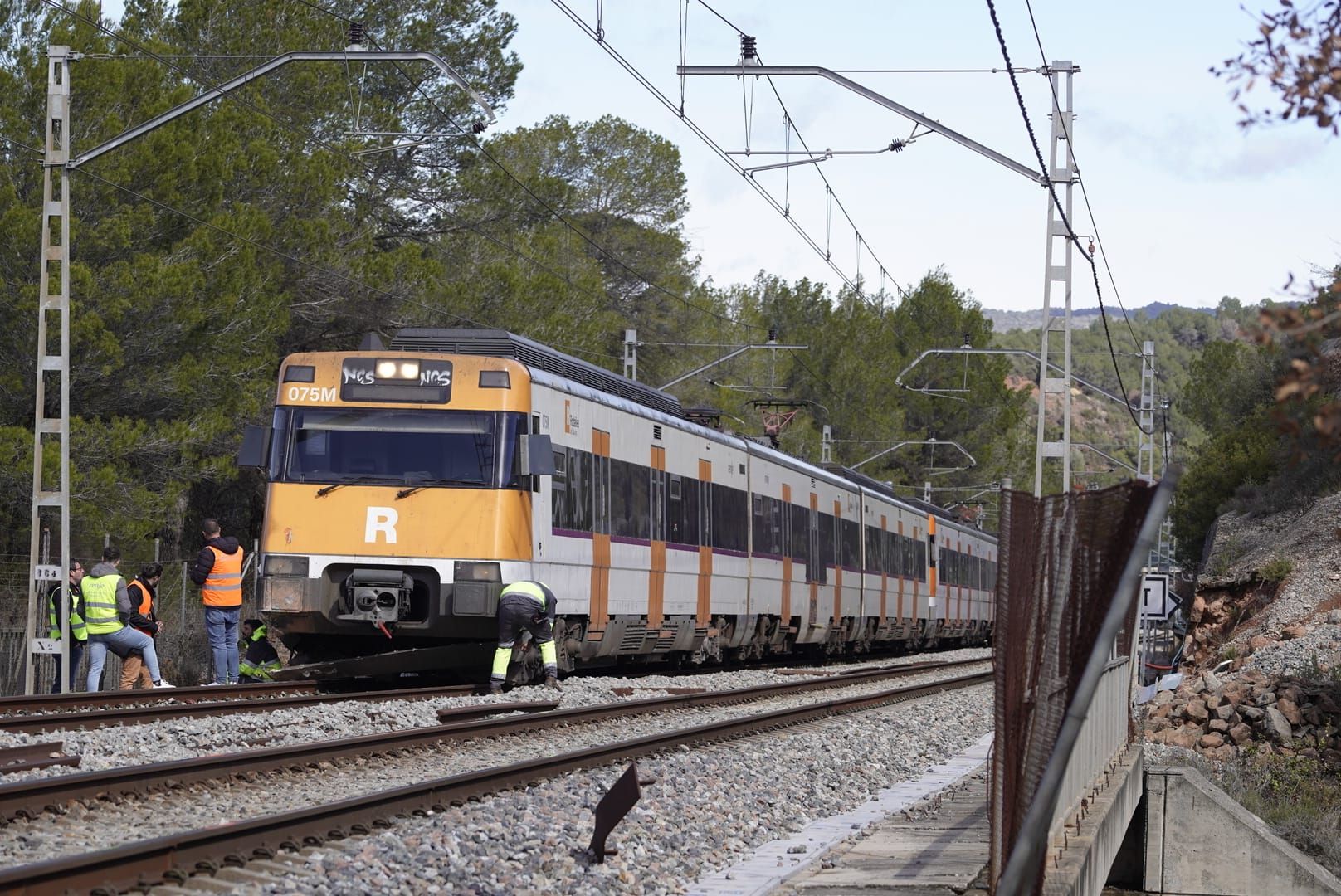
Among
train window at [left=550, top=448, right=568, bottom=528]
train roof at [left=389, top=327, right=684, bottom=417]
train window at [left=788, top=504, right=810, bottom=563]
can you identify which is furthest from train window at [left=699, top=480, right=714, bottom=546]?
train window at [left=550, top=448, right=568, bottom=528]

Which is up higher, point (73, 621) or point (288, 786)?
point (73, 621)

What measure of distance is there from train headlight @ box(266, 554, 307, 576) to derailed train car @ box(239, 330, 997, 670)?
22 millimetres

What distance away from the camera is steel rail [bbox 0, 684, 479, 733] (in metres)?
12.2

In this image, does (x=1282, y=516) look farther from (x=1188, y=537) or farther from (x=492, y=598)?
(x=492, y=598)

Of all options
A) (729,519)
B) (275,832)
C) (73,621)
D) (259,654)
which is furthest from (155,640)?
(275,832)

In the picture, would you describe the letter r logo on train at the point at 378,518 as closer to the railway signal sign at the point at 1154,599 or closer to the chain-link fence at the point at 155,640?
the chain-link fence at the point at 155,640

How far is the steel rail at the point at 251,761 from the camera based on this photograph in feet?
27.6

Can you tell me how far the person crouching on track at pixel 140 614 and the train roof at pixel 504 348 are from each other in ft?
11.4

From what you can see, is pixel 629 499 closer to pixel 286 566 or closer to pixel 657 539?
pixel 657 539

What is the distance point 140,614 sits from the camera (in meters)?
18.7

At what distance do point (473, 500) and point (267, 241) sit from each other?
47.0ft

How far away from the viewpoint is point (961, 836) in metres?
8.77

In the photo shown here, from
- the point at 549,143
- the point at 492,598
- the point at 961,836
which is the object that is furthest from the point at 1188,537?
the point at 961,836

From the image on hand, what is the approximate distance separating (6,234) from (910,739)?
50.5ft
